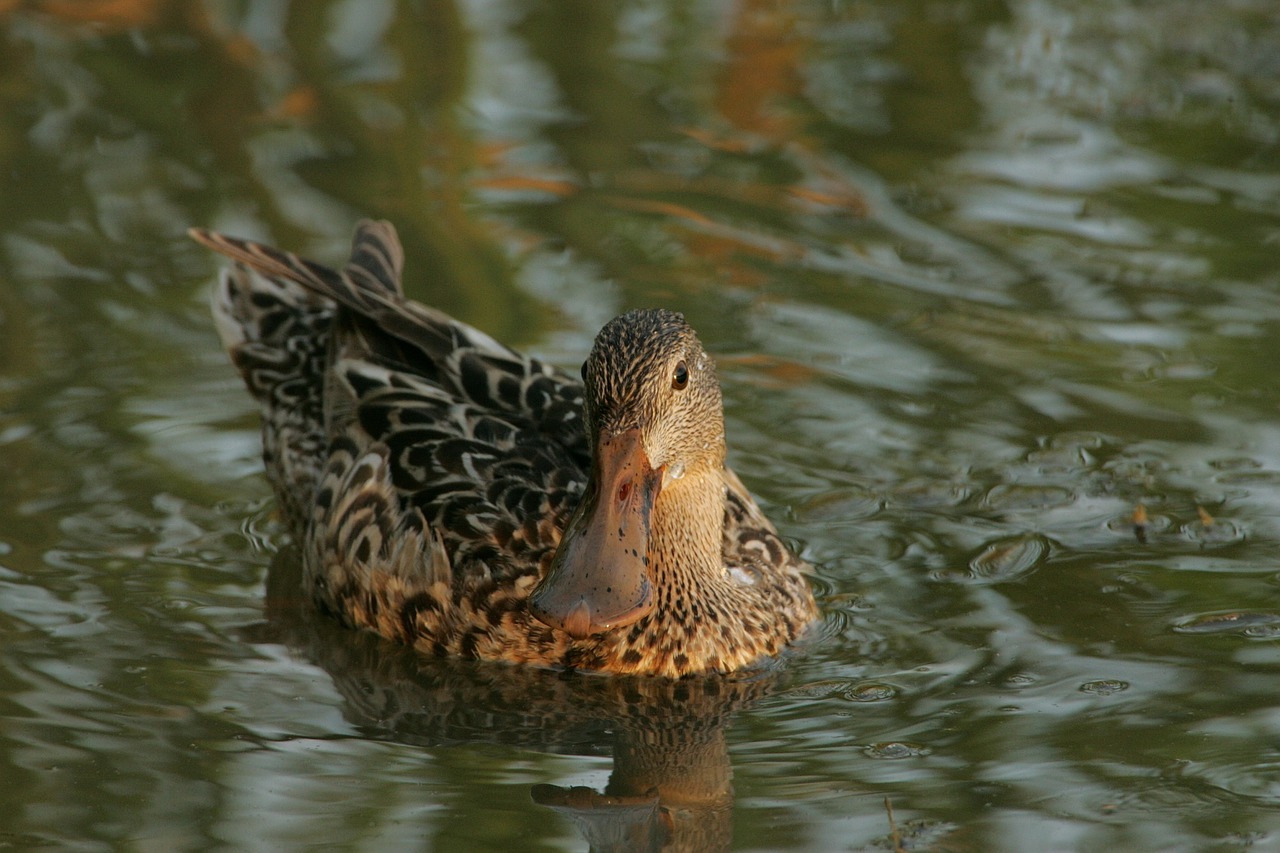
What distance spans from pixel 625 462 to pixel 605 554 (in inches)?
12.5

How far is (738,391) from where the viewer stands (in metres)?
8.45

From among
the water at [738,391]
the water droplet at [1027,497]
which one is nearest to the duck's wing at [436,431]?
the water at [738,391]

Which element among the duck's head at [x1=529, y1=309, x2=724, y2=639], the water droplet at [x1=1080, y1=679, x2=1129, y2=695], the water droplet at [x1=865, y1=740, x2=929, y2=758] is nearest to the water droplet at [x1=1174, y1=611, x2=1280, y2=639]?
the water droplet at [x1=1080, y1=679, x2=1129, y2=695]

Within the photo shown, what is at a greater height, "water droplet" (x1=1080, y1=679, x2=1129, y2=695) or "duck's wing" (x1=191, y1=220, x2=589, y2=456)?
"duck's wing" (x1=191, y1=220, x2=589, y2=456)

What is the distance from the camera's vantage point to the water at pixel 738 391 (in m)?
5.63

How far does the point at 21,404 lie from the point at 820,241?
3.94m

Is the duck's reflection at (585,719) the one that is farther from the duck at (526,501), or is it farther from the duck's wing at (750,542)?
the duck's wing at (750,542)

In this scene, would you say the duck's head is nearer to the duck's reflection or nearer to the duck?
the duck

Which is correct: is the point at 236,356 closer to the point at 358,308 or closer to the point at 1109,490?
the point at 358,308

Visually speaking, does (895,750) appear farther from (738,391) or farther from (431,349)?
(738,391)

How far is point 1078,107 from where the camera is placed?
11375mm

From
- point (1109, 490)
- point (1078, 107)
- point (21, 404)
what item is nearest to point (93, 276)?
point (21, 404)

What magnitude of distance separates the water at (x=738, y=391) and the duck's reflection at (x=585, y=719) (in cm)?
2

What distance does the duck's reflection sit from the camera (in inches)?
216
